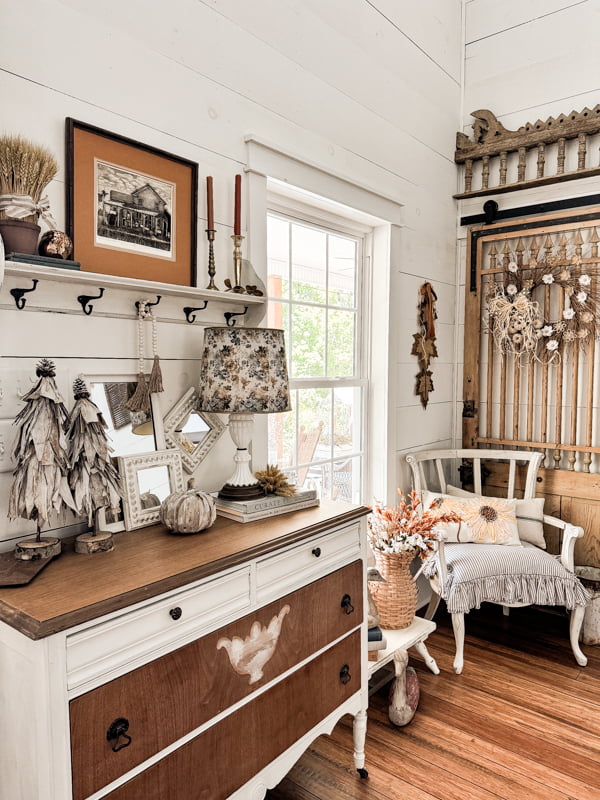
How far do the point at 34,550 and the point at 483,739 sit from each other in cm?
177

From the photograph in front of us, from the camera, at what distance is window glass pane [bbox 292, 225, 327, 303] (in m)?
2.42

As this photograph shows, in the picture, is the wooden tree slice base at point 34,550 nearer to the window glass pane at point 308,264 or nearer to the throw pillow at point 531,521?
the window glass pane at point 308,264

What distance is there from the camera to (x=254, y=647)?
4.80ft

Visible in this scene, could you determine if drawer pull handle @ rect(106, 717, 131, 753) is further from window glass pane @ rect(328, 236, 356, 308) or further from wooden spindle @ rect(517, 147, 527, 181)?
wooden spindle @ rect(517, 147, 527, 181)

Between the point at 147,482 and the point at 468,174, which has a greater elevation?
the point at 468,174

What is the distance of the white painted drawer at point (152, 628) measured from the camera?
1089mm

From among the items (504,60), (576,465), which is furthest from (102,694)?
(504,60)

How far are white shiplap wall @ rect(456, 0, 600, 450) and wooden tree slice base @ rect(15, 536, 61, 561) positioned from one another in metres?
2.64

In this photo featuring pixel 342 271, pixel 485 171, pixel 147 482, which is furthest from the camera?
pixel 485 171

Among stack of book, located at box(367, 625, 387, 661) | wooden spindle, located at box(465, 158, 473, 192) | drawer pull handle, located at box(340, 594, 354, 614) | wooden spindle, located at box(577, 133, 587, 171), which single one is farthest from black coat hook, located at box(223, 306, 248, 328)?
wooden spindle, located at box(577, 133, 587, 171)

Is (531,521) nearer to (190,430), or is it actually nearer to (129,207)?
(190,430)

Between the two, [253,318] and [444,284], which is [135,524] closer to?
[253,318]

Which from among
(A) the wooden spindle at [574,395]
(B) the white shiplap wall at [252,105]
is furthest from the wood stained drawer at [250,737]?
(A) the wooden spindle at [574,395]

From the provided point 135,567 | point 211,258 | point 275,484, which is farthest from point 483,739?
point 211,258
